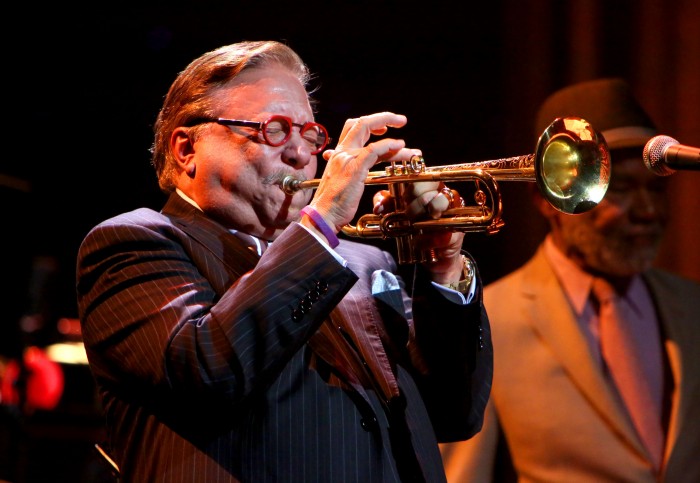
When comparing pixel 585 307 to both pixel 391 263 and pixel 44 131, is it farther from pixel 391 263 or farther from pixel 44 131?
pixel 44 131

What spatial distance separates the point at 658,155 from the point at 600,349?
1498 mm

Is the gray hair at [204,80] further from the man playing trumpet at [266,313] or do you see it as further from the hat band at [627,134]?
the hat band at [627,134]

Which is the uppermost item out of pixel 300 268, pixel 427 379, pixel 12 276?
pixel 300 268

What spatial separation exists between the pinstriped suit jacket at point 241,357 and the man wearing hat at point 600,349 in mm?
815

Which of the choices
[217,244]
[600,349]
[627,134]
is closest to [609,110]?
[627,134]

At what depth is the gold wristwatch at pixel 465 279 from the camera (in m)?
2.52

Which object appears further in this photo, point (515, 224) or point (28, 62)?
point (28, 62)

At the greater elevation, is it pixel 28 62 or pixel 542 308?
pixel 28 62

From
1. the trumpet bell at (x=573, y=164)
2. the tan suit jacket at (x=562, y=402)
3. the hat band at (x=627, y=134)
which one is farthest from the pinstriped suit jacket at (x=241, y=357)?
the hat band at (x=627, y=134)

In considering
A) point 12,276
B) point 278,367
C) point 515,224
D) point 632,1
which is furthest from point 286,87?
point 12,276

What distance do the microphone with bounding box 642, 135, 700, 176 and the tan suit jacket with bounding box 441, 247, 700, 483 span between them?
138 cm

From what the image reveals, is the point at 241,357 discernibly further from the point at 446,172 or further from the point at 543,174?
the point at 543,174

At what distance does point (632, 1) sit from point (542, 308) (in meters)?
2.05

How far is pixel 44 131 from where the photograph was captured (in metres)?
6.36
